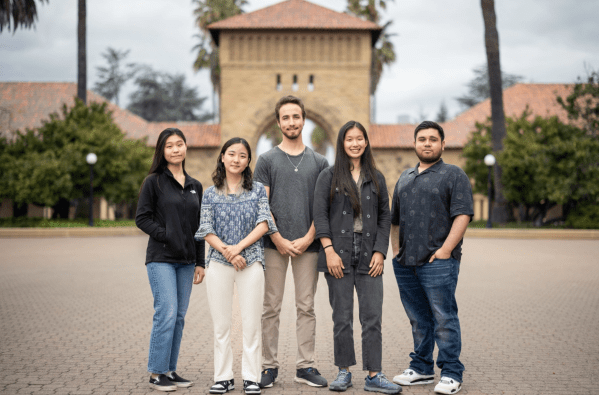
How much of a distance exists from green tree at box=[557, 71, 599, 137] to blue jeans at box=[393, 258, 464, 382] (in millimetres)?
22034

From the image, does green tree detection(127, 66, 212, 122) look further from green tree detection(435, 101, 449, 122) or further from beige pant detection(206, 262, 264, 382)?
beige pant detection(206, 262, 264, 382)

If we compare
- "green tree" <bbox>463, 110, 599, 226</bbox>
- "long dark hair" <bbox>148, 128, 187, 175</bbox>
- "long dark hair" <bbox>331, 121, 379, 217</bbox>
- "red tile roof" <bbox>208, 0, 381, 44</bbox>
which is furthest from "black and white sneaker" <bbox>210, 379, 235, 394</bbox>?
"red tile roof" <bbox>208, 0, 381, 44</bbox>

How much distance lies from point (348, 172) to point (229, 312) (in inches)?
56.0

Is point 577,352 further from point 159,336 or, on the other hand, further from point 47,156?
point 47,156

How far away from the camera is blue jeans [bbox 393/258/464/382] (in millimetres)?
4273

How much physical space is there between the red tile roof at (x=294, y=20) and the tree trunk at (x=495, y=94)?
9687 millimetres

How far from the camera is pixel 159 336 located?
4246 mm

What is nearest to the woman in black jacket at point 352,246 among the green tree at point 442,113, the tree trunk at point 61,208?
the tree trunk at point 61,208

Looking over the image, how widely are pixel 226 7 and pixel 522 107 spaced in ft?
69.9

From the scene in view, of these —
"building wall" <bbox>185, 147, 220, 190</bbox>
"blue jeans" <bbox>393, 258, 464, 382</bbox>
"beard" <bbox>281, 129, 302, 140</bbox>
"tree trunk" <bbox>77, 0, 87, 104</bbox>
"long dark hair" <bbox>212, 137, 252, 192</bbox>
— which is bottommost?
"blue jeans" <bbox>393, 258, 464, 382</bbox>

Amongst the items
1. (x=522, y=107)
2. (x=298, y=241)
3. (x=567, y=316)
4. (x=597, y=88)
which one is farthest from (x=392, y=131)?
(x=298, y=241)

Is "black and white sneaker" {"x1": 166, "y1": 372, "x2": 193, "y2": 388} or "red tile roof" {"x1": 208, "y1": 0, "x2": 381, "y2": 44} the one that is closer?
"black and white sneaker" {"x1": 166, "y1": 372, "x2": 193, "y2": 388}

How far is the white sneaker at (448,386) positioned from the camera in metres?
4.13

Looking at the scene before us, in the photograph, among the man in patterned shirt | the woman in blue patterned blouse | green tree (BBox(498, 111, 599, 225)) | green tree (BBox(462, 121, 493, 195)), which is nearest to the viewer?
the woman in blue patterned blouse
